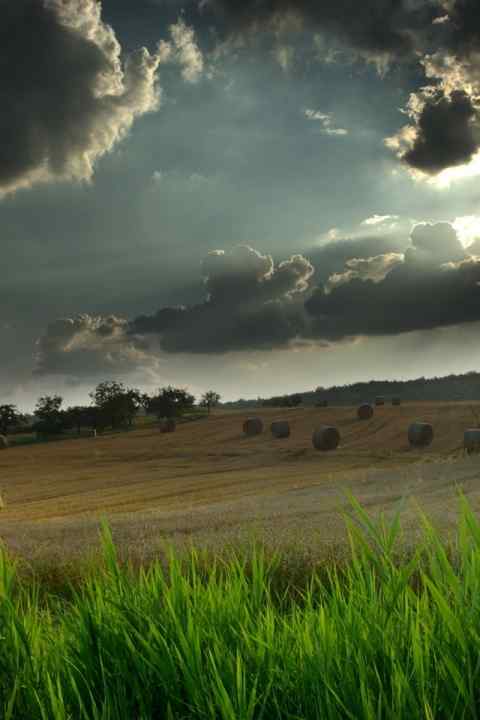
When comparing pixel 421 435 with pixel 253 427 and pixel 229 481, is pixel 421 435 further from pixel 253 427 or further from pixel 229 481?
pixel 229 481

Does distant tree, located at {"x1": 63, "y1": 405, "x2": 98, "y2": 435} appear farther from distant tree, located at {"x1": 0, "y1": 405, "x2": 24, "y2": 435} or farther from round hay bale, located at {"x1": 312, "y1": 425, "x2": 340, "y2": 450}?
round hay bale, located at {"x1": 312, "y1": 425, "x2": 340, "y2": 450}

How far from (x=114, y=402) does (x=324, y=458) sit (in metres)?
40.8

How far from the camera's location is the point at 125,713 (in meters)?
2.52

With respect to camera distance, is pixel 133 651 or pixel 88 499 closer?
pixel 133 651

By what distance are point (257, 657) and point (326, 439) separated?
34.4 meters

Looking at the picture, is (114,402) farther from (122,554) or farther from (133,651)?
(133,651)

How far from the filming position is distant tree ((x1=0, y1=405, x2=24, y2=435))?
74.2 metres

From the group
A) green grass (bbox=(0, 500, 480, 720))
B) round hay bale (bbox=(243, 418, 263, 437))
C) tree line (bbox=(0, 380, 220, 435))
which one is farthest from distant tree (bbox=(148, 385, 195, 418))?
green grass (bbox=(0, 500, 480, 720))

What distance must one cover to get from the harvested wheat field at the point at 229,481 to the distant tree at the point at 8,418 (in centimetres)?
2477

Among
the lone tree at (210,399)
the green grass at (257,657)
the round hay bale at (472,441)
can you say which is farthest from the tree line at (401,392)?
the green grass at (257,657)

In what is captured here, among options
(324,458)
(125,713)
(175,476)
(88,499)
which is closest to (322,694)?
(125,713)

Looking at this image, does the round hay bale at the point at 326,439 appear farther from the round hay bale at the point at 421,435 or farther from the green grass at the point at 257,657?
the green grass at the point at 257,657

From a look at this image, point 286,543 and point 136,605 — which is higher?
point 136,605

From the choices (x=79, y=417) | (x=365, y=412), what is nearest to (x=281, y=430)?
(x=365, y=412)
